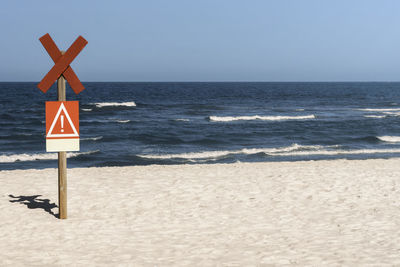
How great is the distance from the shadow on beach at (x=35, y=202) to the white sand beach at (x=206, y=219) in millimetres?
20

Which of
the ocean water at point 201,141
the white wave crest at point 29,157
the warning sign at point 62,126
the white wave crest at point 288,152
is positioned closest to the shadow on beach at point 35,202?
the warning sign at point 62,126

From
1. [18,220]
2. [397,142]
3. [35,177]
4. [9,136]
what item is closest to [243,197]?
[18,220]

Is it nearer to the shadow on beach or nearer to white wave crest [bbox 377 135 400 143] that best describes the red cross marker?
the shadow on beach

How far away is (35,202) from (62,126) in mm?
2664

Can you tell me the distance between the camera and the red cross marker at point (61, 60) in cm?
711

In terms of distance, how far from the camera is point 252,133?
28719mm

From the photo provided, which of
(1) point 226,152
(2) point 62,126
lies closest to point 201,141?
(1) point 226,152

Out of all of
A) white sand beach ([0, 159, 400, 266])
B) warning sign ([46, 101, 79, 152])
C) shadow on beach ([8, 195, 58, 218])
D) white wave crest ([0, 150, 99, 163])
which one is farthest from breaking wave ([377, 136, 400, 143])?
warning sign ([46, 101, 79, 152])

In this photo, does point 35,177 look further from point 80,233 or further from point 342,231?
point 342,231

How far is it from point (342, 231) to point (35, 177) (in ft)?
26.8

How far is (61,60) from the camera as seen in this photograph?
7.16 m

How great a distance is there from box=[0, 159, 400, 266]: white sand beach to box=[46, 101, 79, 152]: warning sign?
1382 mm

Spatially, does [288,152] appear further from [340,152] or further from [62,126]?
[62,126]

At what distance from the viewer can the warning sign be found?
7.26 metres
